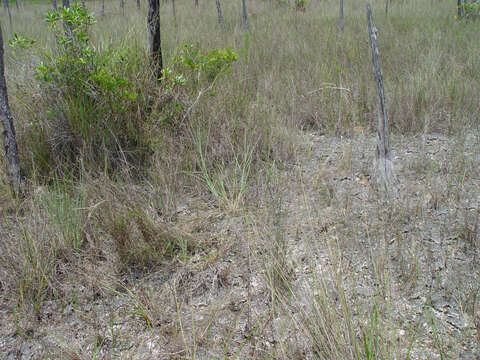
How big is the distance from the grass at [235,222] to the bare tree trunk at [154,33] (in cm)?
12

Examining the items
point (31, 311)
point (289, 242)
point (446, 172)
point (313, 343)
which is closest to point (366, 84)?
point (446, 172)

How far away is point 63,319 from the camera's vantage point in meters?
2.09

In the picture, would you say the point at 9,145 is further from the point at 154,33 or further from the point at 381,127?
the point at 381,127

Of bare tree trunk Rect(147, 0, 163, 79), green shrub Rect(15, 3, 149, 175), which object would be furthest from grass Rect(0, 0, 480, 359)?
bare tree trunk Rect(147, 0, 163, 79)

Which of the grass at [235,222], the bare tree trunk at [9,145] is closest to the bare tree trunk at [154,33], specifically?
the grass at [235,222]

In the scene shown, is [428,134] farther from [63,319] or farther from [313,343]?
[63,319]

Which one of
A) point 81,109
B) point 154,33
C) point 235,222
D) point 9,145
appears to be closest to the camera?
point 235,222

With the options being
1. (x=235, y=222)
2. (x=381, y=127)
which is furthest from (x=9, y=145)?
(x=381, y=127)

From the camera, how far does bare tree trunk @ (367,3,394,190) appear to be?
2934 mm

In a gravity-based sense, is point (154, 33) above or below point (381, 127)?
above

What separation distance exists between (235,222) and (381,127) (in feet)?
4.30

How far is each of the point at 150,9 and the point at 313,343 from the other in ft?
11.4

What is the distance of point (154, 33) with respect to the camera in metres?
3.93

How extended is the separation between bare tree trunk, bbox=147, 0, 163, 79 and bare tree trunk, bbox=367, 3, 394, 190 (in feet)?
6.40
